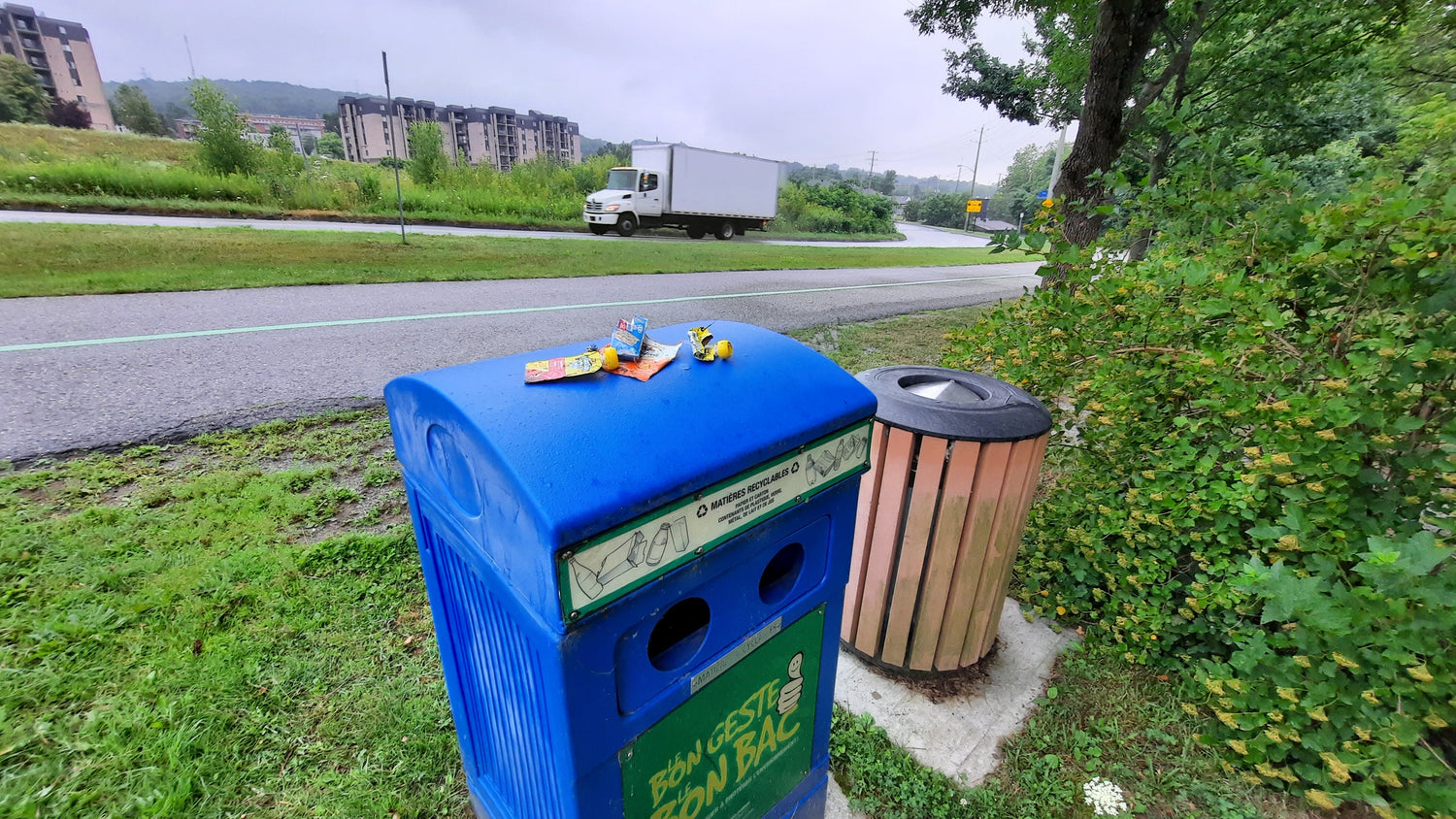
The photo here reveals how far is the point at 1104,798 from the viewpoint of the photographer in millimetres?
1887

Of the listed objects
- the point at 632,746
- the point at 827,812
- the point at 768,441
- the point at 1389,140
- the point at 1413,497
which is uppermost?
the point at 1389,140

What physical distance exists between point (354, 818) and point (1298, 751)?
9.13 ft

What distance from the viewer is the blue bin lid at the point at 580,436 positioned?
89cm

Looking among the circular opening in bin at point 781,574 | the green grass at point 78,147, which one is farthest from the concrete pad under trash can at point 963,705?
the green grass at point 78,147

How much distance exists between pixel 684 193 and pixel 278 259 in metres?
13.9

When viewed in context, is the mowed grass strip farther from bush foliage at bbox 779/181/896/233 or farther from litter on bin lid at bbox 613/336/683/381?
bush foliage at bbox 779/181/896/233

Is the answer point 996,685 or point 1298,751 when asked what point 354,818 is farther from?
point 1298,751

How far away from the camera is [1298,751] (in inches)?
72.2

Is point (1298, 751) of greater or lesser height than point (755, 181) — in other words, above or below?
below

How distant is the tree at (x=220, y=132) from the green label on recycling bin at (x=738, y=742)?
22.2 meters

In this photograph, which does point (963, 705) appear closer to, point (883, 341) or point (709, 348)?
point (709, 348)

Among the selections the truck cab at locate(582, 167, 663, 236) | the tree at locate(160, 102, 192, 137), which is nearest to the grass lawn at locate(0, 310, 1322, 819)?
the truck cab at locate(582, 167, 663, 236)

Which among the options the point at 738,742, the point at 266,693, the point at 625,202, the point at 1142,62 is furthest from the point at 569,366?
the point at 625,202

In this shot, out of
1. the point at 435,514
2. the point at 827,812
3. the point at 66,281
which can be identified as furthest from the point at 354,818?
the point at 66,281
